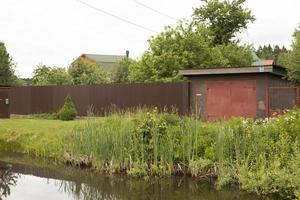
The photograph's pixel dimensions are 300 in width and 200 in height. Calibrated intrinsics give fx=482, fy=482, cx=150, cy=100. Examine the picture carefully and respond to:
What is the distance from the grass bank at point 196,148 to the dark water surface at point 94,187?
1.15 ft

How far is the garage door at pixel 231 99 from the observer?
67.4 ft

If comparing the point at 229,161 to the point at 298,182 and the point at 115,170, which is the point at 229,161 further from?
the point at 115,170

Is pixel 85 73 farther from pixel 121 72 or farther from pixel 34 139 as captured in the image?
pixel 34 139

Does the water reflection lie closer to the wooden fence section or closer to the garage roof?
the wooden fence section

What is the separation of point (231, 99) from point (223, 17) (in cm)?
1753

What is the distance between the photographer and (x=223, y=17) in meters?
37.2

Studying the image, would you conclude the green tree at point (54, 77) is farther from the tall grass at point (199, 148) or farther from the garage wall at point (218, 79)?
the tall grass at point (199, 148)

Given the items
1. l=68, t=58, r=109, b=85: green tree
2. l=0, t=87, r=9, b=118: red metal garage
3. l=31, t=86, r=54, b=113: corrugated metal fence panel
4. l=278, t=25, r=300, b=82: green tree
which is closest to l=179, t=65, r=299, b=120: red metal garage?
l=278, t=25, r=300, b=82: green tree

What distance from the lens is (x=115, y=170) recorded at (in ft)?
42.0

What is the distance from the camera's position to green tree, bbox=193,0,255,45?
121 feet

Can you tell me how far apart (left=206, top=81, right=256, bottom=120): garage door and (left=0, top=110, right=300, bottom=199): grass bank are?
7.84m

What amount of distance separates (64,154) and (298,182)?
7.41m

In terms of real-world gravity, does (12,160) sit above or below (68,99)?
below

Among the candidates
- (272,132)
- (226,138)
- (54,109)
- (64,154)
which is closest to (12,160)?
(64,154)
